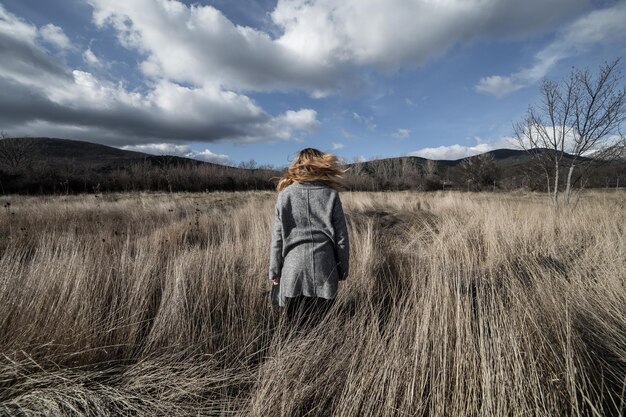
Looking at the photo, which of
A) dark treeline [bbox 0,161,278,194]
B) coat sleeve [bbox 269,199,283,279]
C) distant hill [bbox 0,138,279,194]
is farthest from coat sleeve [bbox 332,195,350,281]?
distant hill [bbox 0,138,279,194]

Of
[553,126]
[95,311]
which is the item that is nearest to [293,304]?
[95,311]

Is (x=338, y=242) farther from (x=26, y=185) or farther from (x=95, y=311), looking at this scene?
(x=26, y=185)

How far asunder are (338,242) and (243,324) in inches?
53.0

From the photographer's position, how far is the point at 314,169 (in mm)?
2232

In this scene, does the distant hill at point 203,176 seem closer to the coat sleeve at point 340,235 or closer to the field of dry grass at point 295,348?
the field of dry grass at point 295,348

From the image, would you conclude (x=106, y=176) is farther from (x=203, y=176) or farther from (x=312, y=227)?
(x=312, y=227)

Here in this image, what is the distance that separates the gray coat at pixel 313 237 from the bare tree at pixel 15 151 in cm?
6009

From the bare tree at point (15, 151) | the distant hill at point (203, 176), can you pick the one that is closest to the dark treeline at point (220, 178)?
the distant hill at point (203, 176)

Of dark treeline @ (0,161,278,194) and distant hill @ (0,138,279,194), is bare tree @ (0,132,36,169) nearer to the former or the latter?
distant hill @ (0,138,279,194)

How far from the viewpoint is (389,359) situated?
173 cm

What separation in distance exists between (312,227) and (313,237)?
0.27ft

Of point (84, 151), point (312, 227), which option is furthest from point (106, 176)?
point (84, 151)

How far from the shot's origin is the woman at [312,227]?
225cm

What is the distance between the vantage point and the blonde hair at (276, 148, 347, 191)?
7.32ft
